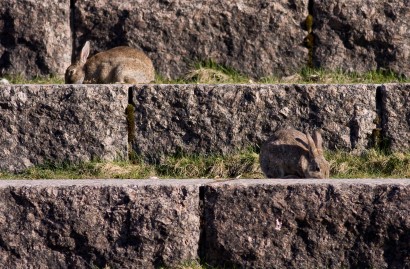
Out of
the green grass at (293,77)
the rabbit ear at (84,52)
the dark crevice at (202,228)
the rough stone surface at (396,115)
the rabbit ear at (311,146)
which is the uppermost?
the rabbit ear at (84,52)

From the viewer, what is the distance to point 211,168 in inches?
273

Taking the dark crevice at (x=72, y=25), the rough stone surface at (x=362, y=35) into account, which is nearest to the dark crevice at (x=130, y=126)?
the dark crevice at (x=72, y=25)

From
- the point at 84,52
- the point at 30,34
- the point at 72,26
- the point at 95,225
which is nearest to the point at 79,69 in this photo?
the point at 84,52

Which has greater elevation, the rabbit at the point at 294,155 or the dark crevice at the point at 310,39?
the dark crevice at the point at 310,39

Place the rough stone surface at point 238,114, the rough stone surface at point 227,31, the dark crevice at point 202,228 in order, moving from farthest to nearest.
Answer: the rough stone surface at point 227,31
the rough stone surface at point 238,114
the dark crevice at point 202,228

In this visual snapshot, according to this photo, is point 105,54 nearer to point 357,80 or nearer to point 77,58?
point 77,58

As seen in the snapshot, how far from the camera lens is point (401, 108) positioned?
7129 mm

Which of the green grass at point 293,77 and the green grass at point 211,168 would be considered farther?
the green grass at point 293,77

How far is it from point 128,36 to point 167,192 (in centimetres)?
320

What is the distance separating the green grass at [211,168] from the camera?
6.83m

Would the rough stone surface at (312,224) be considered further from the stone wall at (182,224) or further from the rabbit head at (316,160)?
the rabbit head at (316,160)

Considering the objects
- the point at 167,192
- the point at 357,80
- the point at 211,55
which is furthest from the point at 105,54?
the point at 167,192

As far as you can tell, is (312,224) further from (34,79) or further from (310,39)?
(34,79)

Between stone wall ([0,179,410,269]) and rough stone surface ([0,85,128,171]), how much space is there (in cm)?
159
